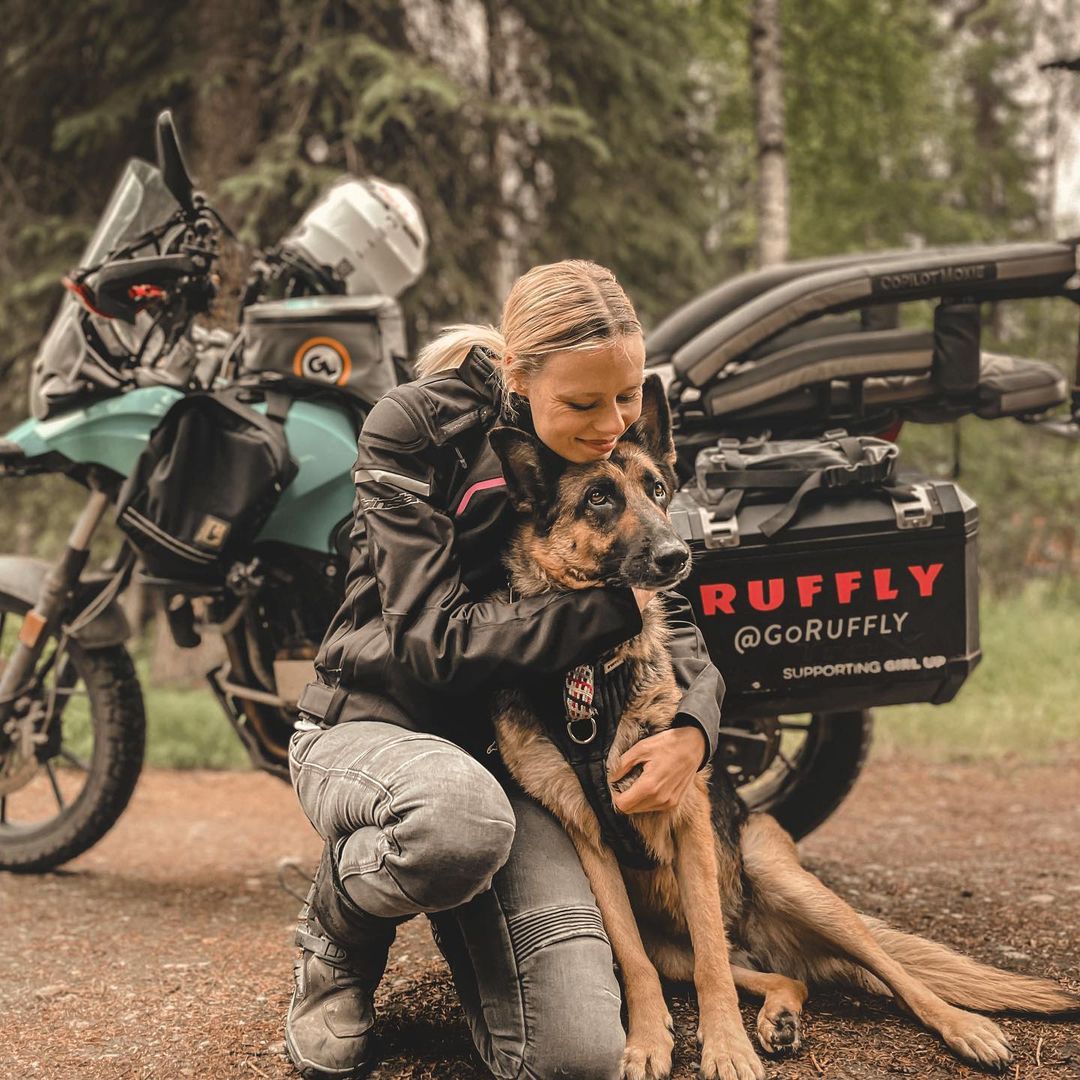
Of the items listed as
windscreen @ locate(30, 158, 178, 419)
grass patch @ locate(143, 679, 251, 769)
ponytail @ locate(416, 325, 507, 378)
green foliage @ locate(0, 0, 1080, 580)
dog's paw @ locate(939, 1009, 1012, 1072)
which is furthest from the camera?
green foliage @ locate(0, 0, 1080, 580)

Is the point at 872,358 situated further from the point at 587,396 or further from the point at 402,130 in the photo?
the point at 402,130

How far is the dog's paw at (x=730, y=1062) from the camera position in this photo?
2199mm

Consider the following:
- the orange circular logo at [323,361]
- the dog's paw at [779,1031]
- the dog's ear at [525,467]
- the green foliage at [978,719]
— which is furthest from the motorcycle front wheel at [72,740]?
the green foliage at [978,719]

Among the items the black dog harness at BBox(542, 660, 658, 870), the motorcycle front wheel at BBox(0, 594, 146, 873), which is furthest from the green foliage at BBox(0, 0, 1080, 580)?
the black dog harness at BBox(542, 660, 658, 870)

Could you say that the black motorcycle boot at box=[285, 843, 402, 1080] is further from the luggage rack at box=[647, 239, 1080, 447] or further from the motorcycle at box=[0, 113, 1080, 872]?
the luggage rack at box=[647, 239, 1080, 447]

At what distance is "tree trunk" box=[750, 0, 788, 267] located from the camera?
30.3ft

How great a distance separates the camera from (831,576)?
2.93m

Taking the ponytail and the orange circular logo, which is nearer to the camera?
the ponytail

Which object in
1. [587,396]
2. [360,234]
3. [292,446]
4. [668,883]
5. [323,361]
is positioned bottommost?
[668,883]

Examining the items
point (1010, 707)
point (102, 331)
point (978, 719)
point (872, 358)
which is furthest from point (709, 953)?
point (1010, 707)

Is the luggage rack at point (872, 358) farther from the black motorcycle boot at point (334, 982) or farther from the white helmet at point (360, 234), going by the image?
the black motorcycle boot at point (334, 982)

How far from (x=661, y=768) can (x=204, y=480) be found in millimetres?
1746

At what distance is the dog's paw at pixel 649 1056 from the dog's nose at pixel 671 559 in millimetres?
915

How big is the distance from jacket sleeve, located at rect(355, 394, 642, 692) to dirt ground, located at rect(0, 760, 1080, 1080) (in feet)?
2.84
